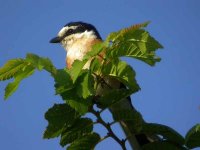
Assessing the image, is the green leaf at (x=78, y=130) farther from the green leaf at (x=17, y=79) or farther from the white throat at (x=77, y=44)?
the white throat at (x=77, y=44)

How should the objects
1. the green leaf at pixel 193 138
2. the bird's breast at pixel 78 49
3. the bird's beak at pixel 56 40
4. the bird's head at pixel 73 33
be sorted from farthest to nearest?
the bird's beak at pixel 56 40
the bird's head at pixel 73 33
the bird's breast at pixel 78 49
the green leaf at pixel 193 138

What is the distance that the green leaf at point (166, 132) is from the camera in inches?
122

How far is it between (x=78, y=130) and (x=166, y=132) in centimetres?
64

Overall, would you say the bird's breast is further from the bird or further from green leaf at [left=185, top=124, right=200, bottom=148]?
green leaf at [left=185, top=124, right=200, bottom=148]

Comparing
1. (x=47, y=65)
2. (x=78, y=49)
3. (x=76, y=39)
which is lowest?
(x=47, y=65)

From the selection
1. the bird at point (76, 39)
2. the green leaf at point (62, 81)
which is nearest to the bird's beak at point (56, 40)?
the bird at point (76, 39)

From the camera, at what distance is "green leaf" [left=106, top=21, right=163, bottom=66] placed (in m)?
2.73

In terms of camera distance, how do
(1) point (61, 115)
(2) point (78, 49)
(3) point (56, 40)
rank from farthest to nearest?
(3) point (56, 40)
(2) point (78, 49)
(1) point (61, 115)

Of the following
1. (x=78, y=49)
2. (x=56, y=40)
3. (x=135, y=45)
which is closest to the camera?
(x=135, y=45)

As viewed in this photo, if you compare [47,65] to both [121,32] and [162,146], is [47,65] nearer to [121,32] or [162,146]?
[121,32]

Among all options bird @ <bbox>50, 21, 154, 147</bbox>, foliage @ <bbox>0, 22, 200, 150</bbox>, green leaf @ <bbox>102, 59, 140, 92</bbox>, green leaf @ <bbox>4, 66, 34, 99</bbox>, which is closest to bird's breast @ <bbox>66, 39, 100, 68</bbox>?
bird @ <bbox>50, 21, 154, 147</bbox>

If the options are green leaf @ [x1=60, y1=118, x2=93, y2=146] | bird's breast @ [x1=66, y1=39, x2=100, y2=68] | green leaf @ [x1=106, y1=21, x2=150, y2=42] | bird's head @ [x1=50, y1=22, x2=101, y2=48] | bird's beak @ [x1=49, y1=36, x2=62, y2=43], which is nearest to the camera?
green leaf @ [x1=106, y1=21, x2=150, y2=42]

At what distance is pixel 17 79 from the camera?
2.89 meters

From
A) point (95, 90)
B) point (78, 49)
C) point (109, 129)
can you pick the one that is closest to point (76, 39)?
point (78, 49)
